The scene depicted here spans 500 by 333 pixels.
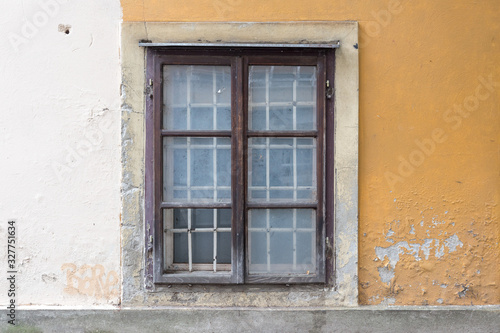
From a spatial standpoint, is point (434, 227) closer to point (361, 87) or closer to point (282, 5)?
point (361, 87)

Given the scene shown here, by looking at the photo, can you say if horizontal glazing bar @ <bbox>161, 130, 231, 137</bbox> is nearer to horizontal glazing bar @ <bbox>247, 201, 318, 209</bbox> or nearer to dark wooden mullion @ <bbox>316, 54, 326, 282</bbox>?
horizontal glazing bar @ <bbox>247, 201, 318, 209</bbox>

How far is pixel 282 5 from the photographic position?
9.86ft

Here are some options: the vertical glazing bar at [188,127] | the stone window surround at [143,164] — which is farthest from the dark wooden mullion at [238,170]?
the vertical glazing bar at [188,127]

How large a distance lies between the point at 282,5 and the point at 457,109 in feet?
4.92

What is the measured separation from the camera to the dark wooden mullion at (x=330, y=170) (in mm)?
3006

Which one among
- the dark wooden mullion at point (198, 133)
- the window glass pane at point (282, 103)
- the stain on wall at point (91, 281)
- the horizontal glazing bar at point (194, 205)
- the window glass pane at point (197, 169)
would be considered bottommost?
the stain on wall at point (91, 281)

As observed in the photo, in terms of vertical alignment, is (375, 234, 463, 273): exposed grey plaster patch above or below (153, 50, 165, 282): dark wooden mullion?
below

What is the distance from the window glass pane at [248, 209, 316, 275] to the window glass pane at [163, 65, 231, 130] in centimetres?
75

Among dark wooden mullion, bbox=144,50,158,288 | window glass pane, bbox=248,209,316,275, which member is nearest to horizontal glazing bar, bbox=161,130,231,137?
dark wooden mullion, bbox=144,50,158,288

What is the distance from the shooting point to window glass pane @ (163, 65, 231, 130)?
9.99 feet

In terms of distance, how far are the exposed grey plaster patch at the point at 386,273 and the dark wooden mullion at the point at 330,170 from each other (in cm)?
Result: 35

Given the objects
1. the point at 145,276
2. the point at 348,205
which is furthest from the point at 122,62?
the point at 348,205

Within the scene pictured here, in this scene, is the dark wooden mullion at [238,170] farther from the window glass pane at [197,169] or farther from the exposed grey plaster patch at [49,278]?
the exposed grey plaster patch at [49,278]

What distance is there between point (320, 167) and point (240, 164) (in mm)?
590
